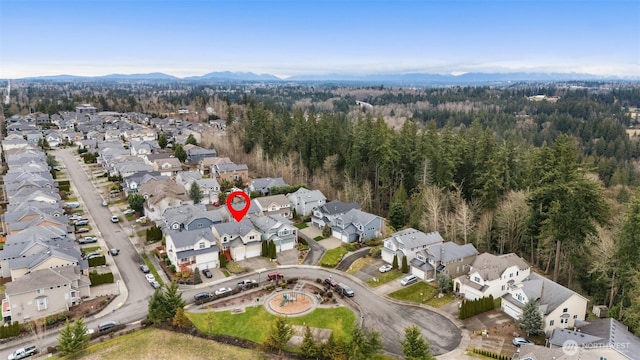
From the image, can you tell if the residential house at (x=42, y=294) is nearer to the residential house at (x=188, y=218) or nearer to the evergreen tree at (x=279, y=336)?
the residential house at (x=188, y=218)

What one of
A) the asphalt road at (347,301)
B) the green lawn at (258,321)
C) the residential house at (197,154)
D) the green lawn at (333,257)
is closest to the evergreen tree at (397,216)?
the green lawn at (333,257)

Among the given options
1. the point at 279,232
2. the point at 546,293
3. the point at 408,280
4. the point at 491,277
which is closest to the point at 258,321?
the point at 279,232

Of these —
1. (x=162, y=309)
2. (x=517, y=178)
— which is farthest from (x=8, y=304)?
(x=517, y=178)

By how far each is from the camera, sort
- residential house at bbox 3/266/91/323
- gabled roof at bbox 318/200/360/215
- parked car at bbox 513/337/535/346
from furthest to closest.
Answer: gabled roof at bbox 318/200/360/215
residential house at bbox 3/266/91/323
parked car at bbox 513/337/535/346

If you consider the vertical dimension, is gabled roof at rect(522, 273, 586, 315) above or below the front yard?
above

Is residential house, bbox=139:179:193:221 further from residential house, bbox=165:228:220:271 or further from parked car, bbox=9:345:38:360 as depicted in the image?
parked car, bbox=9:345:38:360

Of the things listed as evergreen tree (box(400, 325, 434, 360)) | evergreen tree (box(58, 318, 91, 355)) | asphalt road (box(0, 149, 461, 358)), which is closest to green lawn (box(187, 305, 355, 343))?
asphalt road (box(0, 149, 461, 358))
